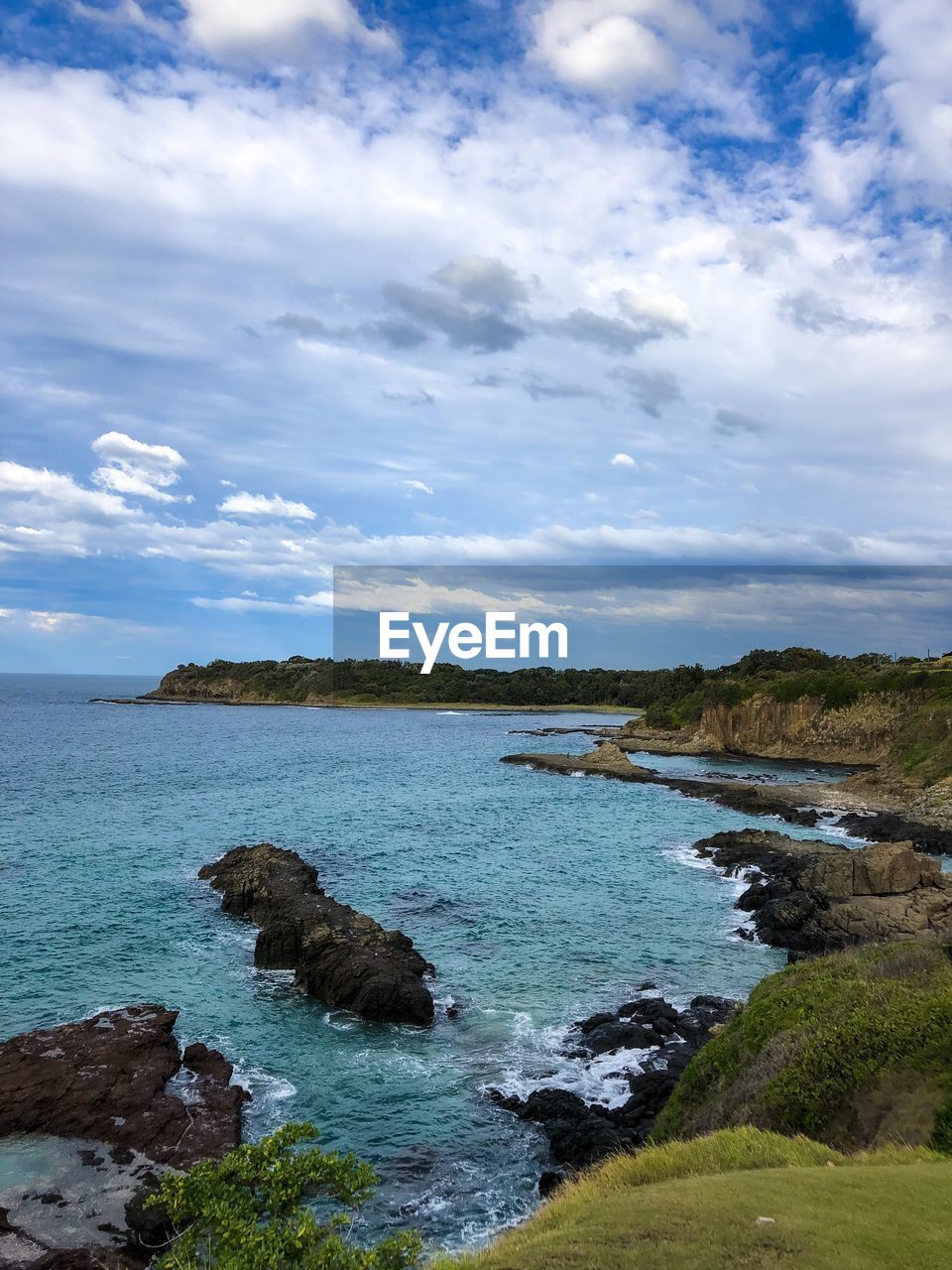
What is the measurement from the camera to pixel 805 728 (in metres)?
110

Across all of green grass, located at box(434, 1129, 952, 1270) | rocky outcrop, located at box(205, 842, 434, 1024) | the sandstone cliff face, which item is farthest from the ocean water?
the sandstone cliff face

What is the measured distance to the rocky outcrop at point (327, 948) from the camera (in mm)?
27844

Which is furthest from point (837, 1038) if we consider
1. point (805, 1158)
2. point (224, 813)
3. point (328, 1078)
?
point (224, 813)

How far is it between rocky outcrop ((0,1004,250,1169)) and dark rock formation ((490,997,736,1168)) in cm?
774

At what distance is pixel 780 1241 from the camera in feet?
30.6

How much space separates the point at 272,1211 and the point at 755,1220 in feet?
24.7

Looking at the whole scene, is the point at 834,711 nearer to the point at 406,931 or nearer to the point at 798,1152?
the point at 406,931

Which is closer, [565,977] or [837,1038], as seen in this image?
[837,1038]

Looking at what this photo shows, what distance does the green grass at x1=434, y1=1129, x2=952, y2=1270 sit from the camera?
911cm

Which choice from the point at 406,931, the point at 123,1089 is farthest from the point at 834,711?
the point at 123,1089

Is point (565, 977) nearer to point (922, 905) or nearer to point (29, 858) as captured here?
point (922, 905)

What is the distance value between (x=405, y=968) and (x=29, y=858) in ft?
97.6

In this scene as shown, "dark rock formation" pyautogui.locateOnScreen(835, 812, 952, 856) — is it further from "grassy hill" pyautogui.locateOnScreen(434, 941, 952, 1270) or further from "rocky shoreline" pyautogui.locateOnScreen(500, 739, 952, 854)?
"grassy hill" pyautogui.locateOnScreen(434, 941, 952, 1270)

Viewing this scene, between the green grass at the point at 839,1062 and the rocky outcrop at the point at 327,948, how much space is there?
37.9ft
